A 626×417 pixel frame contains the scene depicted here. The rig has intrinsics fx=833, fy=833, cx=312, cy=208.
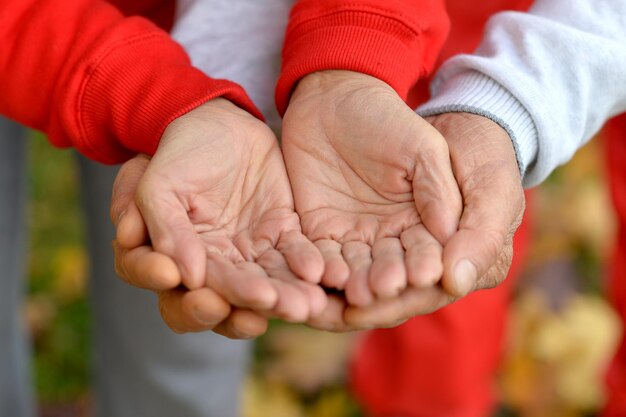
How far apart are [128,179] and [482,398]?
0.95 metres

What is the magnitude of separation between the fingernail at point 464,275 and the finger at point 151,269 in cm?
25

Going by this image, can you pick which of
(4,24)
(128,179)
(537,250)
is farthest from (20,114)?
(537,250)

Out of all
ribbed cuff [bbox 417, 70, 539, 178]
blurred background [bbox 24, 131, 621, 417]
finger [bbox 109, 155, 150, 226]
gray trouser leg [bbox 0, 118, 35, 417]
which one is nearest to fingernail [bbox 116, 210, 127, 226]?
finger [bbox 109, 155, 150, 226]

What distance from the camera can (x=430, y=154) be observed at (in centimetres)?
83

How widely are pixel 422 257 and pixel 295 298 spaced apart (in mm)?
123

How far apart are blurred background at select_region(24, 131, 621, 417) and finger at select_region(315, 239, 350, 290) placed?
93 centimetres

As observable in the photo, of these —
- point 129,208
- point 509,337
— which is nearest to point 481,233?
point 129,208

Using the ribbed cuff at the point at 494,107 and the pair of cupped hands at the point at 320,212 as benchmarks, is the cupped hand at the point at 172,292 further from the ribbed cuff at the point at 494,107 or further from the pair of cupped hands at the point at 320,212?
the ribbed cuff at the point at 494,107

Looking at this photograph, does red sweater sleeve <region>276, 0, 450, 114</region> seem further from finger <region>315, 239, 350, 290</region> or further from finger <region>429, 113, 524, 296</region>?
finger <region>315, 239, 350, 290</region>

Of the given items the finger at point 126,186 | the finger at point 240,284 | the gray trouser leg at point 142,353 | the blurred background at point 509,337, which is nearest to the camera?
the finger at point 240,284

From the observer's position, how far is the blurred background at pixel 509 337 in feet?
5.52

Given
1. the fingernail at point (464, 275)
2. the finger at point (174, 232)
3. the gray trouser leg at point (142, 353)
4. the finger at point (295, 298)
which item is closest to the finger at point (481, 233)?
the fingernail at point (464, 275)

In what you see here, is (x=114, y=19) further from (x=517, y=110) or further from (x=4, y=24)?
(x=517, y=110)

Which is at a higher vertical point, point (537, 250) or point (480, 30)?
point (480, 30)
